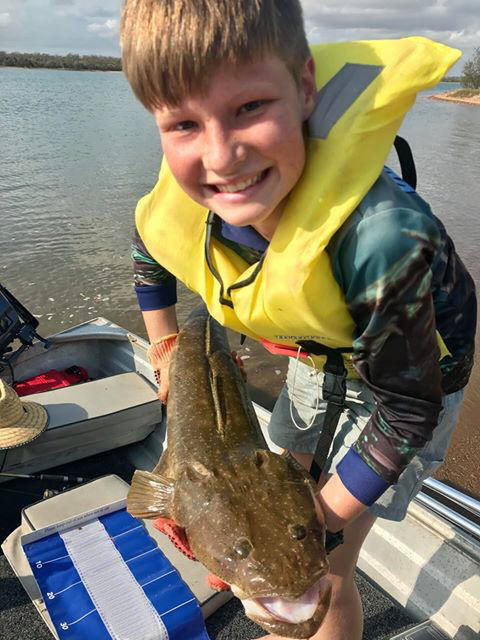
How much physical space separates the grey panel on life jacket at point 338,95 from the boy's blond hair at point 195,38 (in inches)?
7.4

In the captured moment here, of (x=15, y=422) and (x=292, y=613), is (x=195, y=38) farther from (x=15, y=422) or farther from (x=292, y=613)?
(x=15, y=422)

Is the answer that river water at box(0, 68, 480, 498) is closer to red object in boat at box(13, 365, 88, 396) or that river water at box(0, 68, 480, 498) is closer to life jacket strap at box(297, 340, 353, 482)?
red object in boat at box(13, 365, 88, 396)

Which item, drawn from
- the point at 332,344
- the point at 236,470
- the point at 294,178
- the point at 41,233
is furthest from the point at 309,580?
the point at 41,233

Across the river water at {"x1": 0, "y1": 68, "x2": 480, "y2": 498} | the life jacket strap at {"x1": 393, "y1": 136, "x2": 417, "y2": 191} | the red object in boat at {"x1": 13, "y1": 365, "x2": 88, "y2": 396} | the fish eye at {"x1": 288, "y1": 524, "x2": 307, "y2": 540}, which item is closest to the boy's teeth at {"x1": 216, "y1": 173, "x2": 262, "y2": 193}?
the life jacket strap at {"x1": 393, "y1": 136, "x2": 417, "y2": 191}

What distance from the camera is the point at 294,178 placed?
1.67 m

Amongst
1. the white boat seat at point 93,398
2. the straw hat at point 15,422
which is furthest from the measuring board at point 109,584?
the white boat seat at point 93,398

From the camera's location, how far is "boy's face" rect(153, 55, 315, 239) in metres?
1.42

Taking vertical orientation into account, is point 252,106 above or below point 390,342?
above

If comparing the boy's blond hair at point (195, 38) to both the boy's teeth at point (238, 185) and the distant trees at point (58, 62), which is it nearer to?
the boy's teeth at point (238, 185)

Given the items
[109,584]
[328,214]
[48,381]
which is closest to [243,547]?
[328,214]

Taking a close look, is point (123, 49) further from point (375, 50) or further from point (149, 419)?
point (149, 419)

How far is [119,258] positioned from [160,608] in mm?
7758

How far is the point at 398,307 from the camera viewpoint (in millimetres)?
1437

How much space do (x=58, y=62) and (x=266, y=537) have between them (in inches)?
3834
